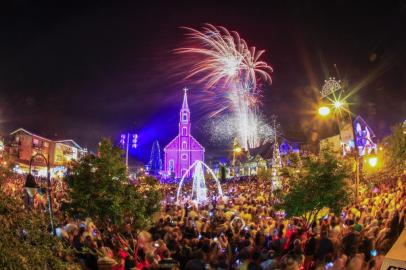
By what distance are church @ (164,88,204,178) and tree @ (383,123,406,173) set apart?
75116mm

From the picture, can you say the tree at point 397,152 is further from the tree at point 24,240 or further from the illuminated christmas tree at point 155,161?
the illuminated christmas tree at point 155,161

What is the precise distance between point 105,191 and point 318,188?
735cm

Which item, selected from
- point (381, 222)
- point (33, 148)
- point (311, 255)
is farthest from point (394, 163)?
point (33, 148)

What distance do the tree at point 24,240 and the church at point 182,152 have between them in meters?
100

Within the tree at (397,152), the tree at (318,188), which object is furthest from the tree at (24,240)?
the tree at (397,152)

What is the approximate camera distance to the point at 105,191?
37.4 ft

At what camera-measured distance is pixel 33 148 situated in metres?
81.1

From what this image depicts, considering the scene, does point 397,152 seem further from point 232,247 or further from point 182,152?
point 182,152

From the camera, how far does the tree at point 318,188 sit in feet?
46.9

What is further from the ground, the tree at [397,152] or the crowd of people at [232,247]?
the tree at [397,152]

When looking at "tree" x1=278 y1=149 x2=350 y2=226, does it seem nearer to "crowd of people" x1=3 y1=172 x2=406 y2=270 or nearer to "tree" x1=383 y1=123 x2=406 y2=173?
"crowd of people" x1=3 y1=172 x2=406 y2=270

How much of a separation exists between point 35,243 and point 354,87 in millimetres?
52313

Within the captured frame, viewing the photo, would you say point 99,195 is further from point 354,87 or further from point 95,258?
point 354,87

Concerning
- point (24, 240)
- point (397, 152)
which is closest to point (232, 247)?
point (24, 240)
